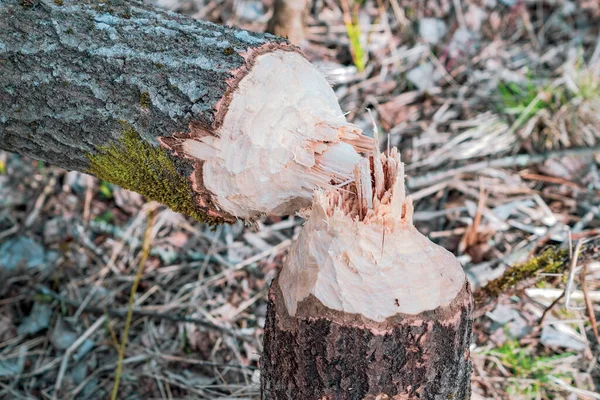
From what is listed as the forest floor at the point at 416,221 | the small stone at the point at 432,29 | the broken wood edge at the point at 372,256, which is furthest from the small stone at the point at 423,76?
the broken wood edge at the point at 372,256

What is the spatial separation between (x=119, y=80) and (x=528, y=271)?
1446mm

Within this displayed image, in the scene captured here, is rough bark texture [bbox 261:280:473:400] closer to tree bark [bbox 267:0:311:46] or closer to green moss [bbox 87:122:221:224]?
green moss [bbox 87:122:221:224]

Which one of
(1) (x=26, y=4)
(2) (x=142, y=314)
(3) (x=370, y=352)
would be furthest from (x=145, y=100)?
(2) (x=142, y=314)

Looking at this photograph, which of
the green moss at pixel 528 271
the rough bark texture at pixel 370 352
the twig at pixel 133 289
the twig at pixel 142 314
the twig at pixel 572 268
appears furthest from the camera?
the twig at pixel 142 314

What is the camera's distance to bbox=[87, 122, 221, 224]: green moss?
1.50 meters

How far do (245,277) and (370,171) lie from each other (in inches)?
53.6

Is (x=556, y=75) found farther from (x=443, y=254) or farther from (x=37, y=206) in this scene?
(x=37, y=206)

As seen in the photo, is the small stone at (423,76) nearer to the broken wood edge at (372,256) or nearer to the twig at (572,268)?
the twig at (572,268)

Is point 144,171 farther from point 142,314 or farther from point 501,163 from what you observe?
point 501,163

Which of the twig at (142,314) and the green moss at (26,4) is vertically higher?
the green moss at (26,4)

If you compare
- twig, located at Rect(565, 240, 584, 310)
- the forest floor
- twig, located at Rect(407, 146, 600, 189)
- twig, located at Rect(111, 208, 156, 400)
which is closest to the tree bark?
the forest floor

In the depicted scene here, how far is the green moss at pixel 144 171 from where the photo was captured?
1.50 meters

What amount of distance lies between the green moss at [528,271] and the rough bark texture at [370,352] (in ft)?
1.84

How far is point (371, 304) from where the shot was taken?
4.38 ft
